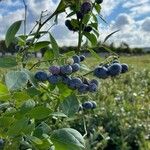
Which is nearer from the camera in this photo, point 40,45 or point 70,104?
point 70,104

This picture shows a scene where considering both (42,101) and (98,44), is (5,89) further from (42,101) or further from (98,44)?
(98,44)

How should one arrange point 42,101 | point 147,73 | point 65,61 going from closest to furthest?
1. point 65,61
2. point 42,101
3. point 147,73

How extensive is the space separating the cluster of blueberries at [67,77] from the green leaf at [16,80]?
3.7 inches

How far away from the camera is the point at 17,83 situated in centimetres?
129

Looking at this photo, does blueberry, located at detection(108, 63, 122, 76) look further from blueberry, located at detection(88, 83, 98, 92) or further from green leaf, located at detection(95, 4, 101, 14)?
green leaf, located at detection(95, 4, 101, 14)

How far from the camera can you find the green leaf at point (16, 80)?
128 cm

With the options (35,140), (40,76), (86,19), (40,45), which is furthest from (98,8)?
(35,140)

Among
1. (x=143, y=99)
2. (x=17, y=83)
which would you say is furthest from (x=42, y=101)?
(x=143, y=99)

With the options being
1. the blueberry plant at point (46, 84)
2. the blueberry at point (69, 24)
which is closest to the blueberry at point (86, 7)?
the blueberry plant at point (46, 84)

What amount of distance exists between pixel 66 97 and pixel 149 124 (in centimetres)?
377

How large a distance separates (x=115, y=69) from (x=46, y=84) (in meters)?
0.25

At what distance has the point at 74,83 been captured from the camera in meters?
1.49

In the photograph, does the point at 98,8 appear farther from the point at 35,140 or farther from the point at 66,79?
the point at 35,140

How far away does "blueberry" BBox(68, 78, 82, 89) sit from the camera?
1.48 meters
